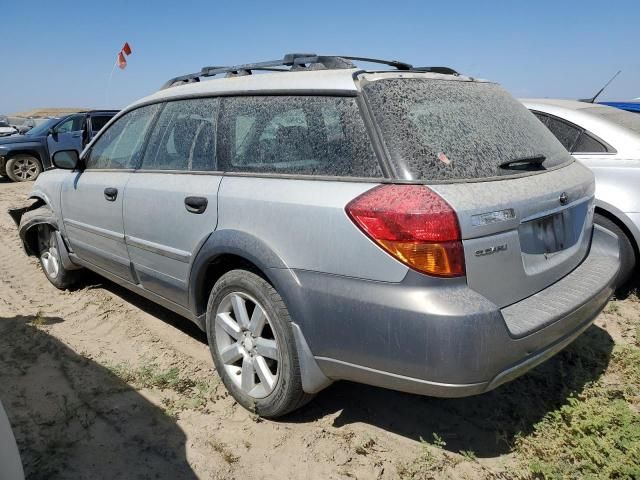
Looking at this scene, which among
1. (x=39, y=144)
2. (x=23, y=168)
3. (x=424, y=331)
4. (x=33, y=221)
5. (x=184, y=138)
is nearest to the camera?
(x=424, y=331)

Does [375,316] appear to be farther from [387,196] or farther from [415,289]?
[387,196]

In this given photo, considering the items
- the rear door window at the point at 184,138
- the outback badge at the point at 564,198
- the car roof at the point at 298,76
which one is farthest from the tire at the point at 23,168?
the outback badge at the point at 564,198

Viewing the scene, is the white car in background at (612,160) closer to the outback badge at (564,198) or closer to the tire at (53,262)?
the outback badge at (564,198)

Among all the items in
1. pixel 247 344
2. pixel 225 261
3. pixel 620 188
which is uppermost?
pixel 225 261

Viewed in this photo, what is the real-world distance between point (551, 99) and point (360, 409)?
3.78 m

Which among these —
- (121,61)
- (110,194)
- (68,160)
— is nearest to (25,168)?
(121,61)

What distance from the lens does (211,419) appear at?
2.75 m

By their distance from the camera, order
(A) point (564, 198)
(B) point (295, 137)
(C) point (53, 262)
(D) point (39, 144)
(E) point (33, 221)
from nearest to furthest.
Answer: (A) point (564, 198), (B) point (295, 137), (E) point (33, 221), (C) point (53, 262), (D) point (39, 144)

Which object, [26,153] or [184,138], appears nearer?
[184,138]

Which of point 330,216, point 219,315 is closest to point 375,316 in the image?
point 330,216

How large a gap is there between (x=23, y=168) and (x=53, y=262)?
9.27m

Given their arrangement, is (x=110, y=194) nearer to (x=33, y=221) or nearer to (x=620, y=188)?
(x=33, y=221)

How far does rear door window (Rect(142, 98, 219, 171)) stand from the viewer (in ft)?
9.74

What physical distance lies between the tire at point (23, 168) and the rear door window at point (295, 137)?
11.4 metres
